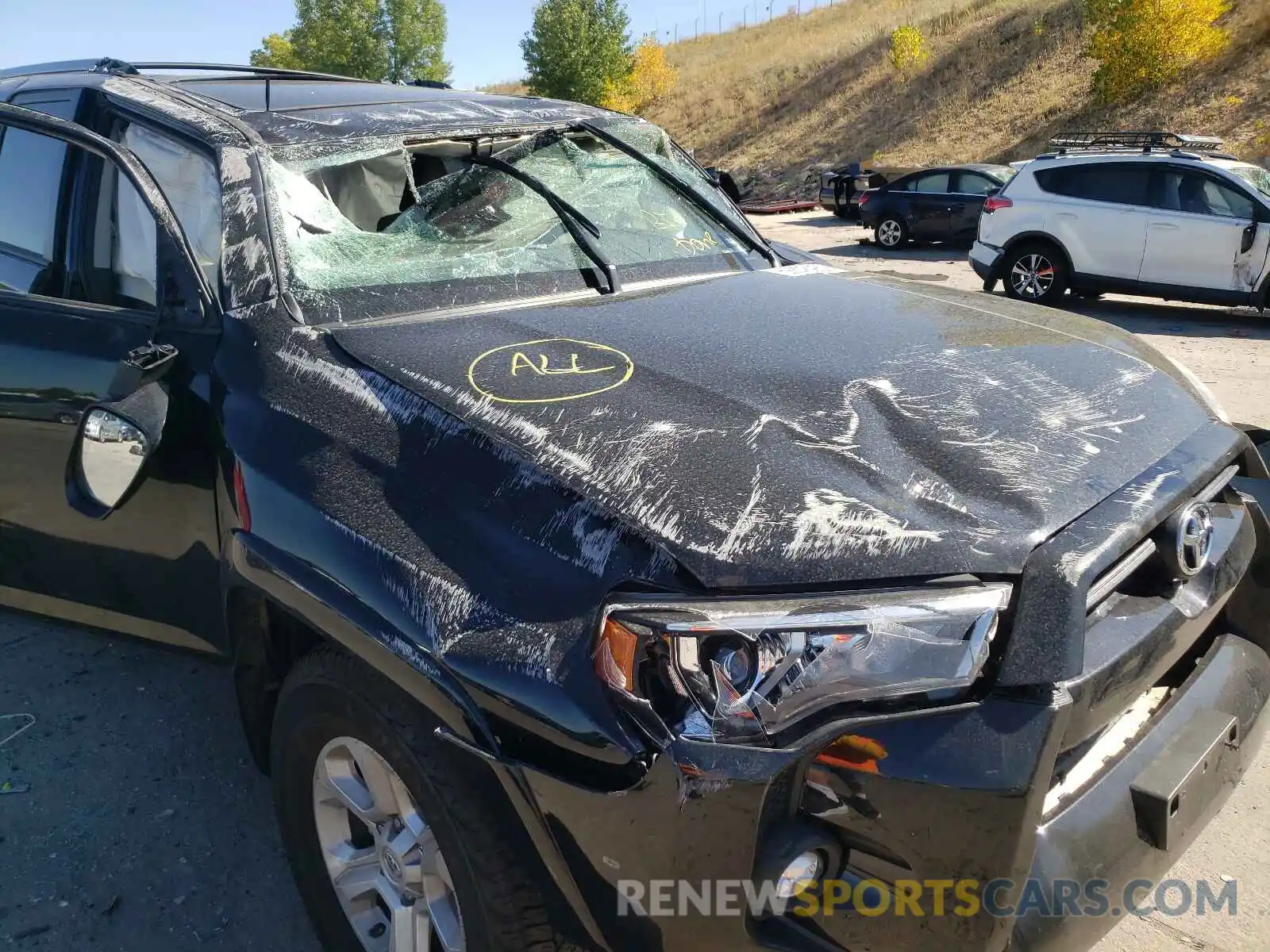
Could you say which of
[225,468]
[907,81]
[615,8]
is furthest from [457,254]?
[615,8]

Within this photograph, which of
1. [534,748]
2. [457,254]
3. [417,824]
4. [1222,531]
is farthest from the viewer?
[457,254]

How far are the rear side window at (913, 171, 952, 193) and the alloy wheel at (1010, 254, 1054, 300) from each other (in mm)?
5643

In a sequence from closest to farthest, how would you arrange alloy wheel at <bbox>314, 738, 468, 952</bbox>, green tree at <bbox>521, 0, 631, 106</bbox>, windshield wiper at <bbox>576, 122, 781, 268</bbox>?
1. alloy wheel at <bbox>314, 738, 468, 952</bbox>
2. windshield wiper at <bbox>576, 122, 781, 268</bbox>
3. green tree at <bbox>521, 0, 631, 106</bbox>

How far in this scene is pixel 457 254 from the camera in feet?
8.80

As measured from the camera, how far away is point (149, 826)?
280cm

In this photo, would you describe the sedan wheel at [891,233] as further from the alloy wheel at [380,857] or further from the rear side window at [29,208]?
the alloy wheel at [380,857]

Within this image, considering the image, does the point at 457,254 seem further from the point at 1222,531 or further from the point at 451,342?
the point at 1222,531

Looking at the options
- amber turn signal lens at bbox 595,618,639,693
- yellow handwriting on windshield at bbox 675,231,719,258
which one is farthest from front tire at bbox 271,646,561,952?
yellow handwriting on windshield at bbox 675,231,719,258

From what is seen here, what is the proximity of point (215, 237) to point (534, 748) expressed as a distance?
159cm

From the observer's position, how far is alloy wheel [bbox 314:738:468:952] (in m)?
1.82

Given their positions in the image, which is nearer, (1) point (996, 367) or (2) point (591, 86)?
(1) point (996, 367)

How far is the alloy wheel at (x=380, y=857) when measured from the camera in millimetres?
1823

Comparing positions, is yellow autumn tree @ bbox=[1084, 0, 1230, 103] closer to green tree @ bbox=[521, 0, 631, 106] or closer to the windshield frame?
the windshield frame

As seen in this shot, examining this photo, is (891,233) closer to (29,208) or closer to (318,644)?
(29,208)
